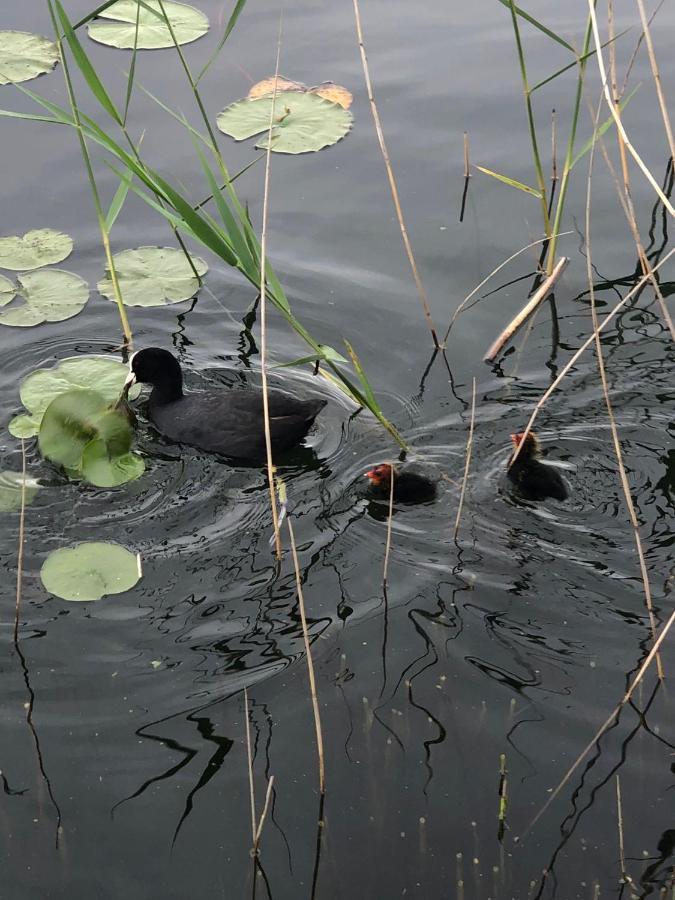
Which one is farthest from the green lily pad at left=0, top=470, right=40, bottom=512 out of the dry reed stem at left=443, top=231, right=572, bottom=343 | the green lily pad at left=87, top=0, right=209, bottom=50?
the green lily pad at left=87, top=0, right=209, bottom=50

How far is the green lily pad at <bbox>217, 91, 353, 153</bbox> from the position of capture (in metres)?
6.70

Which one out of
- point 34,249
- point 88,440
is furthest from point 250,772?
point 34,249

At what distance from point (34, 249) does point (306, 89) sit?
223 centimetres

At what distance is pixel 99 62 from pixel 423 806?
18.8ft

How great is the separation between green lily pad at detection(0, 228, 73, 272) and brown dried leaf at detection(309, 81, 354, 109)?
2.05m

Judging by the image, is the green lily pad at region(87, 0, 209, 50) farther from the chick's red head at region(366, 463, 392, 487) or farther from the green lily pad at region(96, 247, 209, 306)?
the chick's red head at region(366, 463, 392, 487)

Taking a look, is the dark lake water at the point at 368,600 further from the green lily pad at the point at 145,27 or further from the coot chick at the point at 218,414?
the green lily pad at the point at 145,27

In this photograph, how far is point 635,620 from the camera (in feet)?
12.6

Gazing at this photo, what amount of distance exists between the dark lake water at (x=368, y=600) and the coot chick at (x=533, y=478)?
0.17ft

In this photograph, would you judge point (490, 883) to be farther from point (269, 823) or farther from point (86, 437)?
point (86, 437)

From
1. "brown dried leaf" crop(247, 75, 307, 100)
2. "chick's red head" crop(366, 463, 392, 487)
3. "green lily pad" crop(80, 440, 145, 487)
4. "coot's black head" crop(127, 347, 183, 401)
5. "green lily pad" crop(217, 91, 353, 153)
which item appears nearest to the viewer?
"chick's red head" crop(366, 463, 392, 487)

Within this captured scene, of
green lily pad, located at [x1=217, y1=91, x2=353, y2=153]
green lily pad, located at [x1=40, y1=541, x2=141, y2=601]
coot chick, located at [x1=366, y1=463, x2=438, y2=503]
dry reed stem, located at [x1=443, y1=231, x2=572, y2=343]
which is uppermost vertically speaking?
green lily pad, located at [x1=217, y1=91, x2=353, y2=153]

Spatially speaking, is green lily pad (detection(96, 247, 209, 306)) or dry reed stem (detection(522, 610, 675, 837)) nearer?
dry reed stem (detection(522, 610, 675, 837))

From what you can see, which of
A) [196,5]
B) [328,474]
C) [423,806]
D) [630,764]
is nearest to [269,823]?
[423,806]
